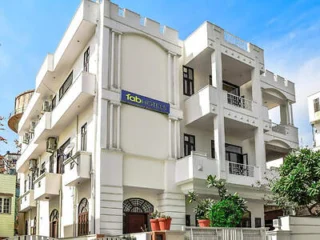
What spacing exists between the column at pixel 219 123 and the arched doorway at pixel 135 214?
11.6 ft

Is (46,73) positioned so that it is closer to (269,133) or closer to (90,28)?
(90,28)

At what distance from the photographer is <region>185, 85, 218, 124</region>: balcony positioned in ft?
62.9

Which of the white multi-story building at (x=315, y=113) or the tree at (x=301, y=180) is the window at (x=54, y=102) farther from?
the white multi-story building at (x=315, y=113)

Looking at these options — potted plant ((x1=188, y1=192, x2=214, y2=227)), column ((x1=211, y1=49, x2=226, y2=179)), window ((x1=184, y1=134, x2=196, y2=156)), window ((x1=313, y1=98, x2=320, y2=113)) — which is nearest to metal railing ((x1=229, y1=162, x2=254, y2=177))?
column ((x1=211, y1=49, x2=226, y2=179))

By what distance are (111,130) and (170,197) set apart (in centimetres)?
384

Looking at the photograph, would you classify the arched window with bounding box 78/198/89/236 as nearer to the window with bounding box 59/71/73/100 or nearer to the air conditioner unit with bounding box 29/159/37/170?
the window with bounding box 59/71/73/100

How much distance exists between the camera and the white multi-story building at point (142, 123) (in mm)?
17156

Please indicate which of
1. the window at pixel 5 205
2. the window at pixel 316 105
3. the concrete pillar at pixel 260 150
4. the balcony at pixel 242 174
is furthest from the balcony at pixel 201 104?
the window at pixel 316 105

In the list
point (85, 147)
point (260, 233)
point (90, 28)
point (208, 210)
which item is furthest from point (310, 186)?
point (90, 28)

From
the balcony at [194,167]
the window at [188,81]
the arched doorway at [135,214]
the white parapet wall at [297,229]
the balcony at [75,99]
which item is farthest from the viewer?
the window at [188,81]

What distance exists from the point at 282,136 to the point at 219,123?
5.80 metres

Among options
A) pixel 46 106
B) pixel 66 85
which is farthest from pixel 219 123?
pixel 46 106

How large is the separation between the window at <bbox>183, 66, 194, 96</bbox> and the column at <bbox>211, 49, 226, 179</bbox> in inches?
67.1

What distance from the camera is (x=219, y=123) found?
63.2ft
